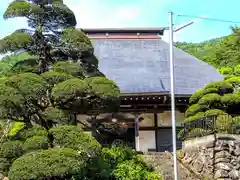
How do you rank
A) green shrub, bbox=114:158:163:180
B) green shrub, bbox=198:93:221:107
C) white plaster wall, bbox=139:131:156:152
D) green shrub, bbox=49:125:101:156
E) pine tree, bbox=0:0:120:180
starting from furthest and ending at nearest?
white plaster wall, bbox=139:131:156:152
green shrub, bbox=198:93:221:107
green shrub, bbox=114:158:163:180
green shrub, bbox=49:125:101:156
pine tree, bbox=0:0:120:180

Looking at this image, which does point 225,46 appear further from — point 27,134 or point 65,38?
point 27,134

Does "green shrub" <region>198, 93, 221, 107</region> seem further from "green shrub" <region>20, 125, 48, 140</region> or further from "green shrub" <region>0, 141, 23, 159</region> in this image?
"green shrub" <region>0, 141, 23, 159</region>

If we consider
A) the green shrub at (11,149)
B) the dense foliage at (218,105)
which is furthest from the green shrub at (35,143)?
the dense foliage at (218,105)

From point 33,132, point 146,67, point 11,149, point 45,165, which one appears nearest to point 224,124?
point 146,67

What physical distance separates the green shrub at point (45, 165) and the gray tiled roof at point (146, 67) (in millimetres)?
8011

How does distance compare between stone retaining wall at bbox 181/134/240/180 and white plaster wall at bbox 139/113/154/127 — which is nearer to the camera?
stone retaining wall at bbox 181/134/240/180

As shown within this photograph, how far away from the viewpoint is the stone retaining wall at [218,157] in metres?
14.1

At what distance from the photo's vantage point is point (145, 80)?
18.9 meters

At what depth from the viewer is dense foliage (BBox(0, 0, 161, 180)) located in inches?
391

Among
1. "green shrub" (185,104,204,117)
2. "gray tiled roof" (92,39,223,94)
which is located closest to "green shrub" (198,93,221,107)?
"green shrub" (185,104,204,117)

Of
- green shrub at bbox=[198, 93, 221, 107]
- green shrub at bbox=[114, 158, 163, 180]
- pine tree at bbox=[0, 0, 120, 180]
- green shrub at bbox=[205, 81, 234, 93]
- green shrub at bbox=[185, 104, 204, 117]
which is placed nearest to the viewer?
pine tree at bbox=[0, 0, 120, 180]

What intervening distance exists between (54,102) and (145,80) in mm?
7901

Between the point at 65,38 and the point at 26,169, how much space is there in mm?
4168

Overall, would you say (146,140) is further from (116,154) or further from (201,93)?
(116,154)
